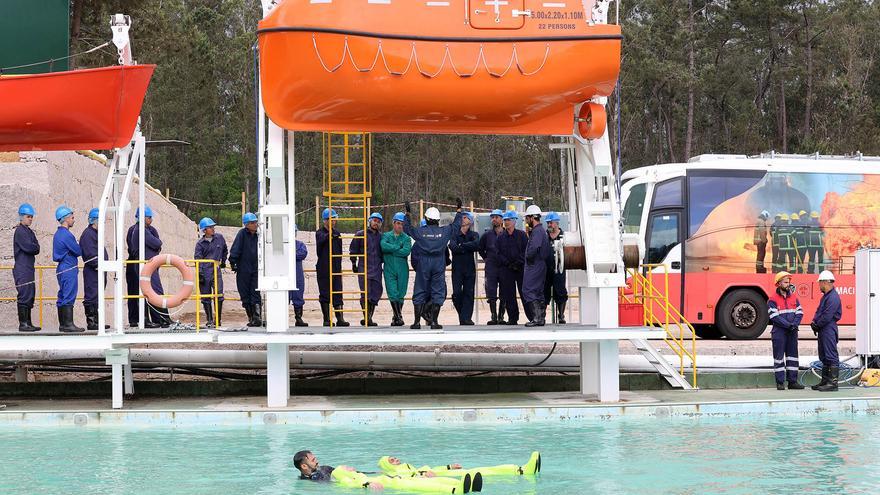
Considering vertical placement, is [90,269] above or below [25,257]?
below

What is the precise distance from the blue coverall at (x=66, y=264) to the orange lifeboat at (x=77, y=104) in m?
1.72

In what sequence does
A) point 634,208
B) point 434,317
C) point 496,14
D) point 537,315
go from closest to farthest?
point 496,14, point 434,317, point 537,315, point 634,208

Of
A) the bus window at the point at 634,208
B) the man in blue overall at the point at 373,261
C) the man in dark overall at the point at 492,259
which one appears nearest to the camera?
the man in blue overall at the point at 373,261

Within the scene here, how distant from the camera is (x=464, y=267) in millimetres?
18516

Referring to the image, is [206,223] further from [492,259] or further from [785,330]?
[785,330]

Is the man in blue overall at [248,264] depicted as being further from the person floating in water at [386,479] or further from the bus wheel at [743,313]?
the bus wheel at [743,313]

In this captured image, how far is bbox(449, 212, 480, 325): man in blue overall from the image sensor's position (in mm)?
18297

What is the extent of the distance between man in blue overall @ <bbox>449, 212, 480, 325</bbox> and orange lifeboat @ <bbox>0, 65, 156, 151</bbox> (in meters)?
5.40

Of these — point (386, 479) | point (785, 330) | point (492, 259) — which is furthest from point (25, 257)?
point (785, 330)

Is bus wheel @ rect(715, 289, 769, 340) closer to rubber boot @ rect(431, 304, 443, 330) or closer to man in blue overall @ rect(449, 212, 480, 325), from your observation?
man in blue overall @ rect(449, 212, 480, 325)

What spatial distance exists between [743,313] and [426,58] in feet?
36.5

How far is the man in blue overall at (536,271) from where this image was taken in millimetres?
16875

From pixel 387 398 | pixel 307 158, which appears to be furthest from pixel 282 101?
pixel 307 158

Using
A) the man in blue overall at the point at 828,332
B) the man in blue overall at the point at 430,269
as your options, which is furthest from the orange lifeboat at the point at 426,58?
the man in blue overall at the point at 828,332
